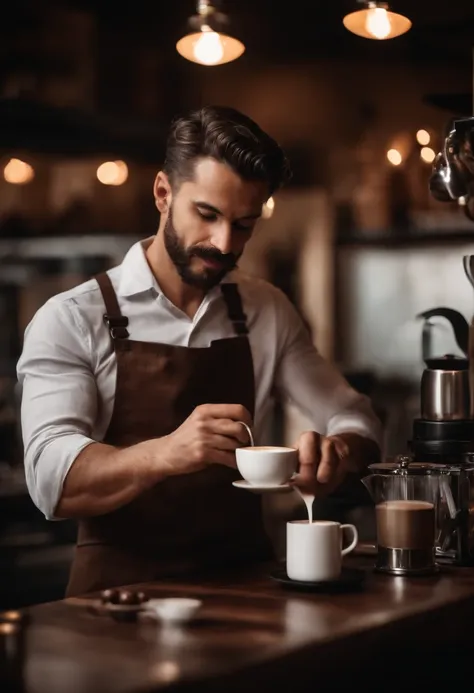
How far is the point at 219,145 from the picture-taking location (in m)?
2.46

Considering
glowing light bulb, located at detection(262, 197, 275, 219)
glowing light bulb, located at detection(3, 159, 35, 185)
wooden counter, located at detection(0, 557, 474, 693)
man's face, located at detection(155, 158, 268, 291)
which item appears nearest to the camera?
wooden counter, located at detection(0, 557, 474, 693)

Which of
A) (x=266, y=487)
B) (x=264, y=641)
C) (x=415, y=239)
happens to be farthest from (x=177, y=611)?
(x=415, y=239)

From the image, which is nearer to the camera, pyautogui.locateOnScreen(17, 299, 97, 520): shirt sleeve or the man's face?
pyautogui.locateOnScreen(17, 299, 97, 520): shirt sleeve

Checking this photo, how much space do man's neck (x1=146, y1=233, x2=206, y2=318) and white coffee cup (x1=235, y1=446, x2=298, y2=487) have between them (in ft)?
1.94

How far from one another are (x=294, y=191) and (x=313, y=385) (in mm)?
519

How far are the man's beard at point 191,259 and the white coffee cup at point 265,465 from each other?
1.94 ft

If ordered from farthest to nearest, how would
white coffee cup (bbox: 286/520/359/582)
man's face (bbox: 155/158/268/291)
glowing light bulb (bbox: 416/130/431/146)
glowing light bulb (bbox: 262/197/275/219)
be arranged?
glowing light bulb (bbox: 416/130/431/146) < glowing light bulb (bbox: 262/197/275/219) < man's face (bbox: 155/158/268/291) < white coffee cup (bbox: 286/520/359/582)

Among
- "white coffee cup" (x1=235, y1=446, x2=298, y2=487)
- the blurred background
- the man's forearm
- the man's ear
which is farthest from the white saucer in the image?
the man's ear

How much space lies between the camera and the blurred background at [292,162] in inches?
92.8

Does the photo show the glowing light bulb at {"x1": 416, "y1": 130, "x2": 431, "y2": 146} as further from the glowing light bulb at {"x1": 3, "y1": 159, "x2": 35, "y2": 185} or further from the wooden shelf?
the glowing light bulb at {"x1": 3, "y1": 159, "x2": 35, "y2": 185}

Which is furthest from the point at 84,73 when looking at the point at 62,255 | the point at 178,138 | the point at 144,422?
the point at 144,422

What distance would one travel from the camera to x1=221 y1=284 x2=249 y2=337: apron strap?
265 centimetres

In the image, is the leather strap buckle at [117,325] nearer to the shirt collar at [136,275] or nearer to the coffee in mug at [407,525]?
the shirt collar at [136,275]

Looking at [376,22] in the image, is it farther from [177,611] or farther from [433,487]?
[177,611]
